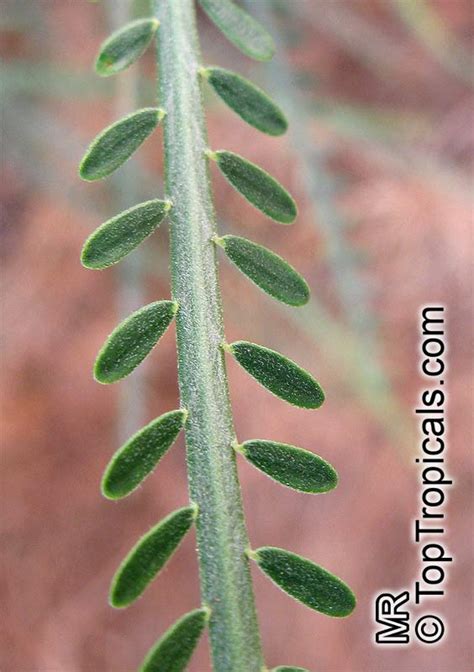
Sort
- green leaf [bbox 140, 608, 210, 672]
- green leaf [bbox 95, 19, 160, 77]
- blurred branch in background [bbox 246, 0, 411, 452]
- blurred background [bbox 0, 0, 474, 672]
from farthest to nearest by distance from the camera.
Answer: blurred background [bbox 0, 0, 474, 672] < blurred branch in background [bbox 246, 0, 411, 452] < green leaf [bbox 95, 19, 160, 77] < green leaf [bbox 140, 608, 210, 672]

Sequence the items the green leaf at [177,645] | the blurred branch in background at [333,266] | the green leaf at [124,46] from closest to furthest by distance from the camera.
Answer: the green leaf at [177,645] → the green leaf at [124,46] → the blurred branch in background at [333,266]

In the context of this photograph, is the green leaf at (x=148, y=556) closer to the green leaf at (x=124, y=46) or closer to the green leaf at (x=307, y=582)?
the green leaf at (x=307, y=582)

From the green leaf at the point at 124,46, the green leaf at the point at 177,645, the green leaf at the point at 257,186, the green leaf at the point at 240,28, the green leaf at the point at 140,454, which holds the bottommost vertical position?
the green leaf at the point at 177,645

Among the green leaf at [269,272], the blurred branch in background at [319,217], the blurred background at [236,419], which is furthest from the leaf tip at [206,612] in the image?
the blurred background at [236,419]

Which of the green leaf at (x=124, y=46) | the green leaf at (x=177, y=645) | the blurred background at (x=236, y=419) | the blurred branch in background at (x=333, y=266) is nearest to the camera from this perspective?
the green leaf at (x=177, y=645)

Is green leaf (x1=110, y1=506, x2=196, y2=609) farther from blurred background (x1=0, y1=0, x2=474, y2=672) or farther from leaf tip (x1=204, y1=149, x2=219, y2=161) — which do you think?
blurred background (x1=0, y1=0, x2=474, y2=672)

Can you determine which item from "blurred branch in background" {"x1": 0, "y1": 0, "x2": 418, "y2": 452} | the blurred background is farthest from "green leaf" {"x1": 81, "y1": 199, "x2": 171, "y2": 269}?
the blurred background

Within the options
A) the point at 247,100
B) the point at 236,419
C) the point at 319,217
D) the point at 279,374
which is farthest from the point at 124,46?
the point at 236,419
